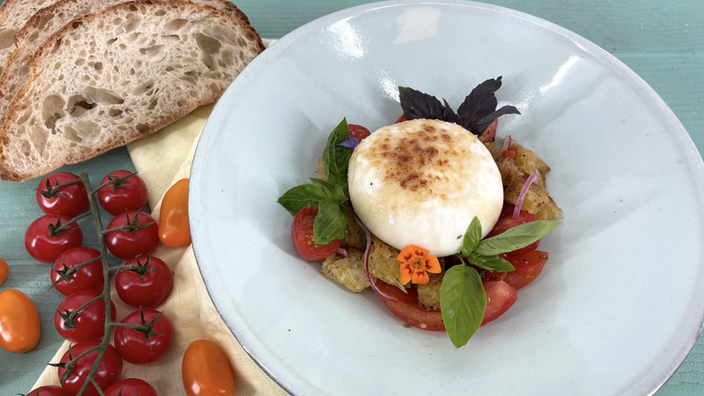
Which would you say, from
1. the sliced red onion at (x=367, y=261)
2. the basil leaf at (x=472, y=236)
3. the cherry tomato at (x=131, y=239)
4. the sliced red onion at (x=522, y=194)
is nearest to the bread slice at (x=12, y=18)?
the cherry tomato at (x=131, y=239)

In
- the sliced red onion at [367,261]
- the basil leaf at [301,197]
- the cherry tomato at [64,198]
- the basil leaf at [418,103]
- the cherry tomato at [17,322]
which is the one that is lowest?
the cherry tomato at [17,322]

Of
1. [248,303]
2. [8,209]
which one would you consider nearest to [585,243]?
[248,303]

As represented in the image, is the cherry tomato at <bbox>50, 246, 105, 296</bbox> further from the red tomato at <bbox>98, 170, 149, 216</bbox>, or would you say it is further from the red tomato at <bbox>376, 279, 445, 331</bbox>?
the red tomato at <bbox>376, 279, 445, 331</bbox>

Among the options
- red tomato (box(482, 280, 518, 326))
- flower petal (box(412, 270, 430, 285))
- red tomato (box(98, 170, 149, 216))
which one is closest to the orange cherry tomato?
red tomato (box(98, 170, 149, 216))

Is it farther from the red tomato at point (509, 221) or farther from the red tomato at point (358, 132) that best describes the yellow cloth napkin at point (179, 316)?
the red tomato at point (509, 221)

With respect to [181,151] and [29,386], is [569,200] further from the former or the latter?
[29,386]

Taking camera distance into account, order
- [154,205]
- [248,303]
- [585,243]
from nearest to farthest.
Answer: [248,303] < [585,243] < [154,205]
